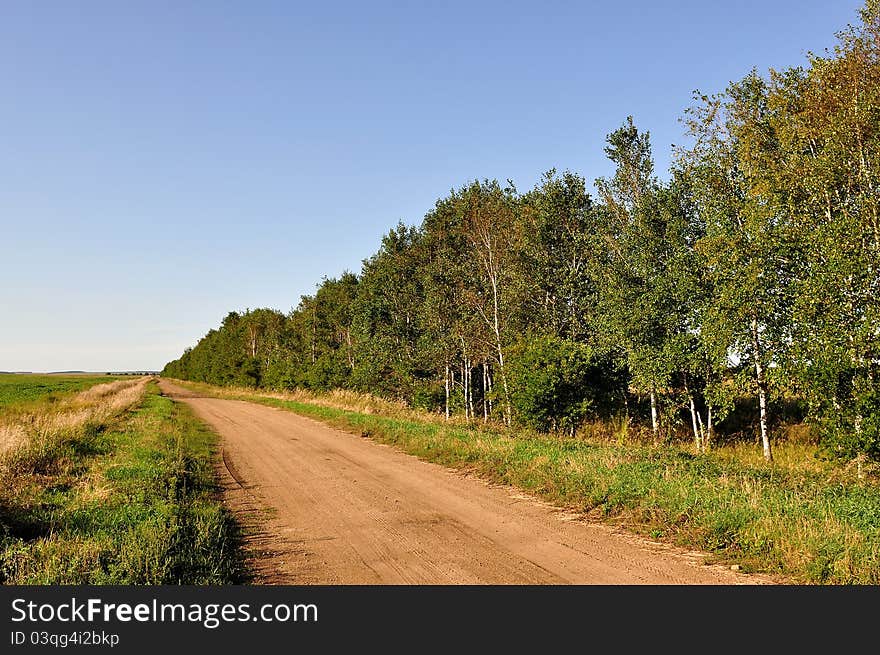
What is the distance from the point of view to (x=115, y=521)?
8797 millimetres

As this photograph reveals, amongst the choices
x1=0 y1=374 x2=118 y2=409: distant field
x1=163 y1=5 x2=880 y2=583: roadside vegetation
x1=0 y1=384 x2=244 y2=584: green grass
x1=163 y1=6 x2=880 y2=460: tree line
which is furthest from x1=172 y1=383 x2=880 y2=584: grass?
x1=0 y1=374 x2=118 y2=409: distant field

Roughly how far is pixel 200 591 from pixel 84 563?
5.83ft


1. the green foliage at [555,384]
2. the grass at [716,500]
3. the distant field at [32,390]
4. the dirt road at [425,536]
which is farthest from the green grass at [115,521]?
the distant field at [32,390]

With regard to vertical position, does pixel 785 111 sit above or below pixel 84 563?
above

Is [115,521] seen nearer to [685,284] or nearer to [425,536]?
[425,536]

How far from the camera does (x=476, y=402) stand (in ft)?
140

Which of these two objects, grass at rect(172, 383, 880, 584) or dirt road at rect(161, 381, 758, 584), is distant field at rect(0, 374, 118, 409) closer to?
dirt road at rect(161, 381, 758, 584)

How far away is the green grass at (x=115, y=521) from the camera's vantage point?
659cm

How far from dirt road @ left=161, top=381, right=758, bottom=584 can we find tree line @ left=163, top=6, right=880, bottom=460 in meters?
9.91

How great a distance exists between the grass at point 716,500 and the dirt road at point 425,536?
0.63 metres

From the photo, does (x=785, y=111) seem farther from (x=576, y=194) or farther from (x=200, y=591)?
(x=200, y=591)

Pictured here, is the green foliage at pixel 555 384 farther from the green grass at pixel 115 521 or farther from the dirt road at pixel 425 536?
the green grass at pixel 115 521

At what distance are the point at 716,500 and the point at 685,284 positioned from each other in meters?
14.1

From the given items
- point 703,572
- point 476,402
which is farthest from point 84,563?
point 476,402
